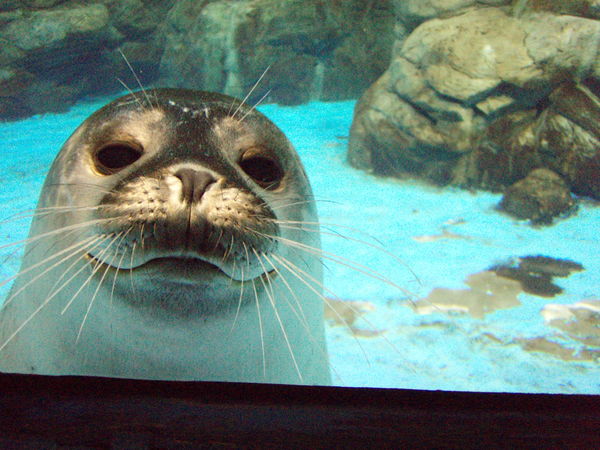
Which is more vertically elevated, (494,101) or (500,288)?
(494,101)

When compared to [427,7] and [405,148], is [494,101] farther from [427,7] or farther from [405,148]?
[427,7]

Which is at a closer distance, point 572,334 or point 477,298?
point 572,334

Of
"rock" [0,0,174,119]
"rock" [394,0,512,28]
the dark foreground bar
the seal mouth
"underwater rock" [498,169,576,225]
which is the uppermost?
"rock" [0,0,174,119]

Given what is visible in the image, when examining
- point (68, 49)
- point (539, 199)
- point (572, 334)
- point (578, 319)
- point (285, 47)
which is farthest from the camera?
point (285, 47)

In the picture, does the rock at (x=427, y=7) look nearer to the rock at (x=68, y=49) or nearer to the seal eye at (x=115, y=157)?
the seal eye at (x=115, y=157)

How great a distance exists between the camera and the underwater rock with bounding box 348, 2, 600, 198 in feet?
12.6

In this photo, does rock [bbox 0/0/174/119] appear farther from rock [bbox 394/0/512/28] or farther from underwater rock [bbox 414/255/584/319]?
underwater rock [bbox 414/255/584/319]

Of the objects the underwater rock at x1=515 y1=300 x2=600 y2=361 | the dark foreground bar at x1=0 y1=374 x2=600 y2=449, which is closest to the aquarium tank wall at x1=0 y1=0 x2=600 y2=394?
the underwater rock at x1=515 y1=300 x2=600 y2=361

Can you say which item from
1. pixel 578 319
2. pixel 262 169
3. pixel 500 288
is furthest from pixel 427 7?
pixel 262 169

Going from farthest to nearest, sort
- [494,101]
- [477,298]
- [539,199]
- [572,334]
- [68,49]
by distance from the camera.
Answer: [68,49]
[494,101]
[539,199]
[477,298]
[572,334]

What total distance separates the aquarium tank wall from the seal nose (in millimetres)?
228

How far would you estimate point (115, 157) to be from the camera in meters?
0.88

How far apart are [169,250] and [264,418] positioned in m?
0.27

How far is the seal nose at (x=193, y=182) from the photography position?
0.66 m
